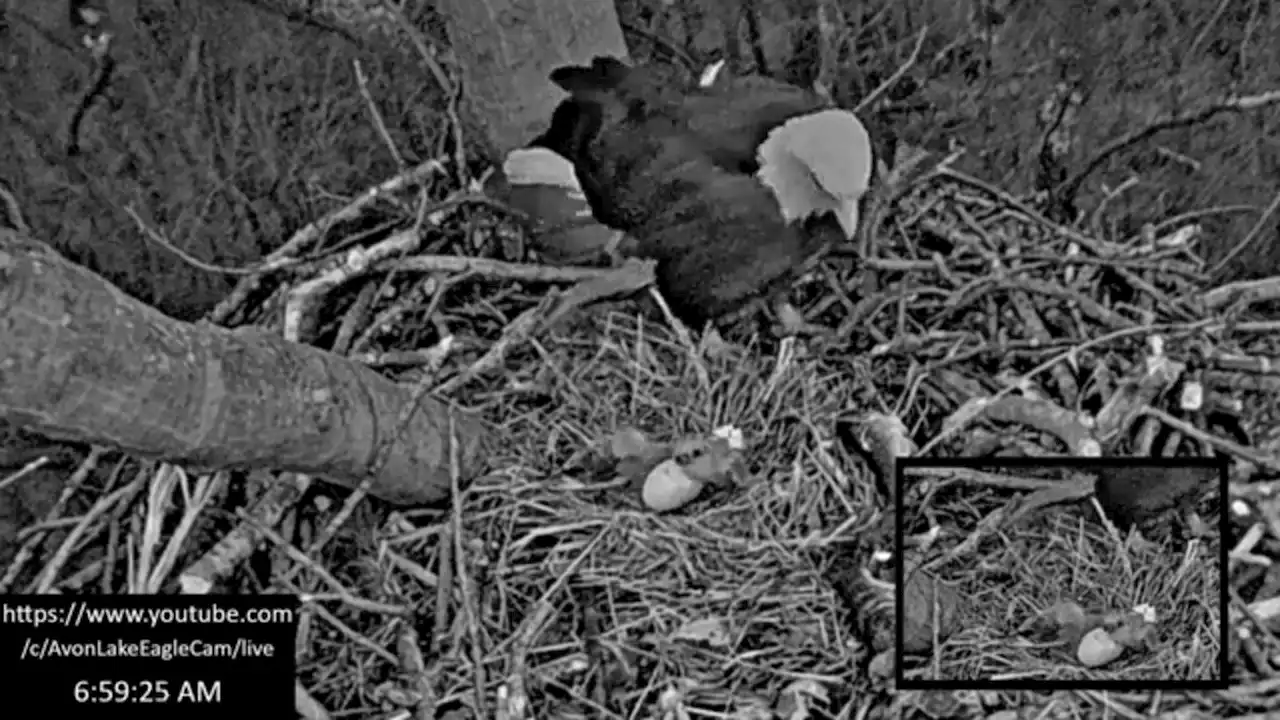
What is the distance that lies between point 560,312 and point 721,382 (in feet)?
0.49

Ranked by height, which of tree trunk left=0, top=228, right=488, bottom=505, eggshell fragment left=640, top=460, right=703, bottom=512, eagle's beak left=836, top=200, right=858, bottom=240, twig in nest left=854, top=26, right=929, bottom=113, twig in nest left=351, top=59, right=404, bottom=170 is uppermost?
twig in nest left=854, top=26, right=929, bottom=113

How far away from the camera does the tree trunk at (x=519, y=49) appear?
101 cm

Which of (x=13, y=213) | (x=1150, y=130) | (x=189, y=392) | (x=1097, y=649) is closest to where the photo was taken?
(x=189, y=392)

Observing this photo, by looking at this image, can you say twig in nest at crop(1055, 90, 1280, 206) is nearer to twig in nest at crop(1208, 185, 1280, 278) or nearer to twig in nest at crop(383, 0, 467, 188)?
twig in nest at crop(1208, 185, 1280, 278)

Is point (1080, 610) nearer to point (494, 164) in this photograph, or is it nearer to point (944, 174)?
point (944, 174)

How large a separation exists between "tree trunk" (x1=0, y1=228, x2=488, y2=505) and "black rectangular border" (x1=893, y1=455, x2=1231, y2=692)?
357 millimetres

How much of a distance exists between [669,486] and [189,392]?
39cm

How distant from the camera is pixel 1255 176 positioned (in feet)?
3.95

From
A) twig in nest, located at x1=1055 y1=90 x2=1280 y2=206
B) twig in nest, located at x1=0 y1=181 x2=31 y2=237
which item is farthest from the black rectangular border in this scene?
twig in nest, located at x1=0 y1=181 x2=31 y2=237

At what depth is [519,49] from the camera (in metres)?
1.02

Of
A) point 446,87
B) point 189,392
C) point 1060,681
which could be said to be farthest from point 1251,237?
point 189,392

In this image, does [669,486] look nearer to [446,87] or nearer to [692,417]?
[692,417]

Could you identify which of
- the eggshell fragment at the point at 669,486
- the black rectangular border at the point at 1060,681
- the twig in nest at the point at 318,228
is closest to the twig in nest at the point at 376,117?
the twig in nest at the point at 318,228

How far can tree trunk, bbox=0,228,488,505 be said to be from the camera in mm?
634
